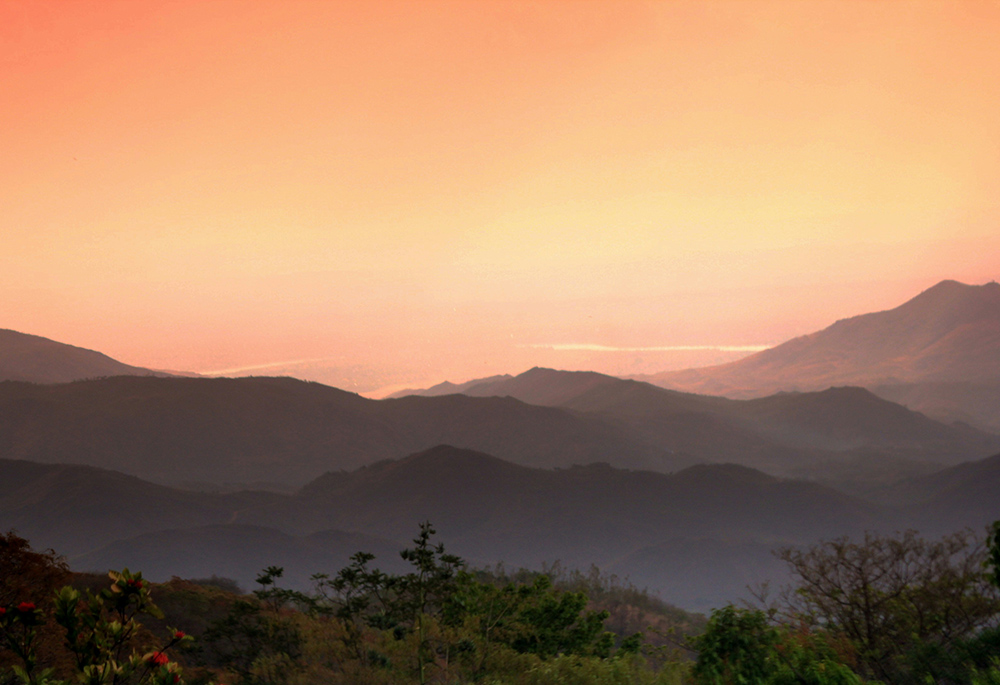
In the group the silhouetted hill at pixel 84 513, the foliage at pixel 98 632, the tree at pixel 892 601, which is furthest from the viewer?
the silhouetted hill at pixel 84 513

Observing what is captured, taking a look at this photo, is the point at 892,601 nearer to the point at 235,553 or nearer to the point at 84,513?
the point at 235,553

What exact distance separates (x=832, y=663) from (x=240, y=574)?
173489 mm

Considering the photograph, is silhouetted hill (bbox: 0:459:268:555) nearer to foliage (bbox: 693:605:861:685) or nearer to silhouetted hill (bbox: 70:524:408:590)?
silhouetted hill (bbox: 70:524:408:590)

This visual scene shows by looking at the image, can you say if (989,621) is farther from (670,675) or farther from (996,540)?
(996,540)

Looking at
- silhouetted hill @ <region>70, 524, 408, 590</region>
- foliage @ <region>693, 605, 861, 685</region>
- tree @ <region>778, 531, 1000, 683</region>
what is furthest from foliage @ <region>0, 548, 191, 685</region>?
silhouetted hill @ <region>70, 524, 408, 590</region>

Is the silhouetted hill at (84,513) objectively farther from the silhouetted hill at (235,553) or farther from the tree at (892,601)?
the tree at (892,601)

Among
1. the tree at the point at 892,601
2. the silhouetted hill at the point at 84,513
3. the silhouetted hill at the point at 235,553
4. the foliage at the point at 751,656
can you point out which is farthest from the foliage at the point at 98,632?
the silhouetted hill at the point at 84,513

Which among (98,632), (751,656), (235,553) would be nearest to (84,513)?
(235,553)

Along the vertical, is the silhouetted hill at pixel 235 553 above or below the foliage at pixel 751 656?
below

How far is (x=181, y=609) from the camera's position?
39.2 metres

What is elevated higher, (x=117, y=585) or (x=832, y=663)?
(x=117, y=585)

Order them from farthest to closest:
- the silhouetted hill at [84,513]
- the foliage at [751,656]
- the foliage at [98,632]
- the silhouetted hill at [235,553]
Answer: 1. the silhouetted hill at [84,513]
2. the silhouetted hill at [235,553]
3. the foliage at [751,656]
4. the foliage at [98,632]

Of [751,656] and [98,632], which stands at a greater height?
[98,632]

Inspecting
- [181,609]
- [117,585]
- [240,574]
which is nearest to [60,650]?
[117,585]
